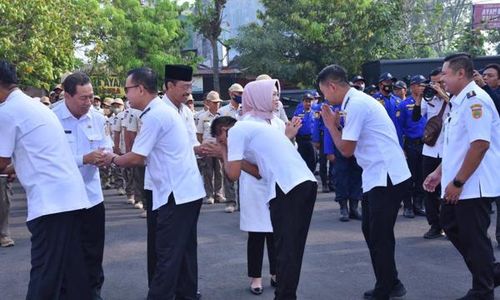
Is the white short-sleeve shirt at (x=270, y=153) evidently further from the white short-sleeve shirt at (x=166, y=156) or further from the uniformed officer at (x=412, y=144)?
the uniformed officer at (x=412, y=144)

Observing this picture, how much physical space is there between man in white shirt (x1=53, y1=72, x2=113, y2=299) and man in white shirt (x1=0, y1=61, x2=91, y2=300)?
0.74 metres

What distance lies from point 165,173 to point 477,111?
2.53 metres

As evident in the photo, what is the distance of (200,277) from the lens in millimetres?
6590

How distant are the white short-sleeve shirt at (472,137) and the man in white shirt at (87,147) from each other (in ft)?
9.56

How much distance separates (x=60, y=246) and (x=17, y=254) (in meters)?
3.66

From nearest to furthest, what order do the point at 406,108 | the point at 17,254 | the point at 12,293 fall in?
the point at 12,293, the point at 17,254, the point at 406,108

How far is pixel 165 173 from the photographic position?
5.08 metres

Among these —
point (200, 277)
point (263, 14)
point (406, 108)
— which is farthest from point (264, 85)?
point (263, 14)

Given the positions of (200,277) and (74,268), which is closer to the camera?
(74,268)

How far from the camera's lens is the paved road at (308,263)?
607 cm

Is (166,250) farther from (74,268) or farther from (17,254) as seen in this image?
(17,254)

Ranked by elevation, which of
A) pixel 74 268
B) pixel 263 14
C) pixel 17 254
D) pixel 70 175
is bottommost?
pixel 17 254

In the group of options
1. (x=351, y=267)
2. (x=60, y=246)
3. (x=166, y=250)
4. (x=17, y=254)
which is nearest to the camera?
(x=60, y=246)

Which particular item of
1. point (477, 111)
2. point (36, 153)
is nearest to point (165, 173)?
point (36, 153)
